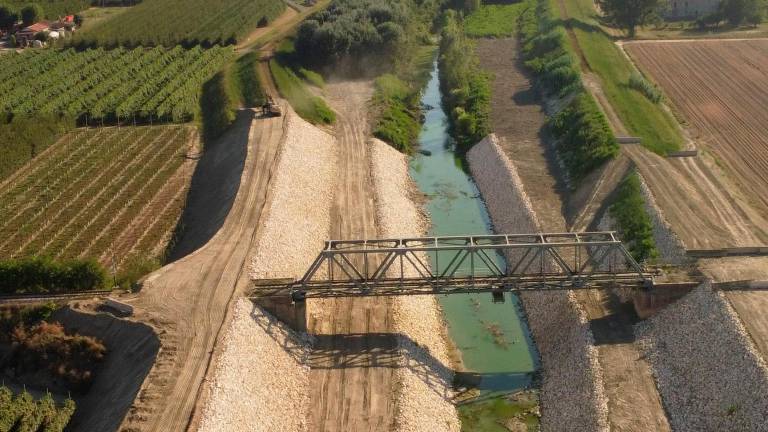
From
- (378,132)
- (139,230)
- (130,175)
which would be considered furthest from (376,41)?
(139,230)

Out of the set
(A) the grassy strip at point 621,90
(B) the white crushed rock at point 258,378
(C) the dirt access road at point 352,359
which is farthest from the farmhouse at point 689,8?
(B) the white crushed rock at point 258,378

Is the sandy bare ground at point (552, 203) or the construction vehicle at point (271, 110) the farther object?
the construction vehicle at point (271, 110)

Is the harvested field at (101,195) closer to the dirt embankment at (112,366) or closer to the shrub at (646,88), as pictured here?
the dirt embankment at (112,366)

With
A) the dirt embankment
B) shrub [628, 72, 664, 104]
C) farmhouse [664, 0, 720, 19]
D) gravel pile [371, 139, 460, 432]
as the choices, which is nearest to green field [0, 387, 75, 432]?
the dirt embankment

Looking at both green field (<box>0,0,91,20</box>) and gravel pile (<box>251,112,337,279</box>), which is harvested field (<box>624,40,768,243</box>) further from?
green field (<box>0,0,91,20</box>)

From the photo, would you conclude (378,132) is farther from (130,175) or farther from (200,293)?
(200,293)

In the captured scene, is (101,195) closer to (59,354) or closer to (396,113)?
(59,354)

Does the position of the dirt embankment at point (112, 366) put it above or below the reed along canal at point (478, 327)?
above
